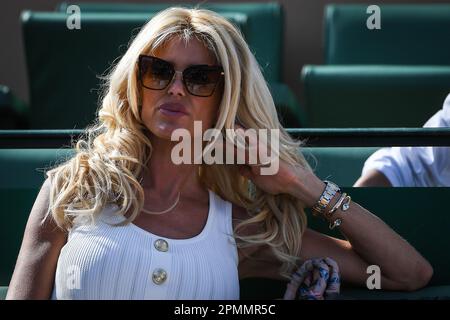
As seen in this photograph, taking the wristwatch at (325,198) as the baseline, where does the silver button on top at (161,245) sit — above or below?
below

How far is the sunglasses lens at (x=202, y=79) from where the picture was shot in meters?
2.16

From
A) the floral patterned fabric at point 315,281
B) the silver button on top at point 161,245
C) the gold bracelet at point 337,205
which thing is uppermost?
the gold bracelet at point 337,205

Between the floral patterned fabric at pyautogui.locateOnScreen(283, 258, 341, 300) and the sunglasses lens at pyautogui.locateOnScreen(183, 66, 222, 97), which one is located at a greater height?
the sunglasses lens at pyautogui.locateOnScreen(183, 66, 222, 97)

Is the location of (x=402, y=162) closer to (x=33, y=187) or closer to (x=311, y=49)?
(x=33, y=187)

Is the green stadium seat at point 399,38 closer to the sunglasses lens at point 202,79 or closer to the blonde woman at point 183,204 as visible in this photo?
the blonde woman at point 183,204

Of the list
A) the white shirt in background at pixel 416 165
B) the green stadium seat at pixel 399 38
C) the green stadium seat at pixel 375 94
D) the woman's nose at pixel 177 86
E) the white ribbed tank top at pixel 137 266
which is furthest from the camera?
the green stadium seat at pixel 399 38

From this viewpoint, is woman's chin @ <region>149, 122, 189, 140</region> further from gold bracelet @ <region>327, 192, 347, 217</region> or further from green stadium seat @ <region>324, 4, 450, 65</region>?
green stadium seat @ <region>324, 4, 450, 65</region>

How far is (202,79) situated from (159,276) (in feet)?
1.57

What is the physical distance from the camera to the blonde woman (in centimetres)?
207

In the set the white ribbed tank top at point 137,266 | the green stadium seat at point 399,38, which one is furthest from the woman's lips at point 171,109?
the green stadium seat at point 399,38

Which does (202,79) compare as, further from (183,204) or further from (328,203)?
(328,203)

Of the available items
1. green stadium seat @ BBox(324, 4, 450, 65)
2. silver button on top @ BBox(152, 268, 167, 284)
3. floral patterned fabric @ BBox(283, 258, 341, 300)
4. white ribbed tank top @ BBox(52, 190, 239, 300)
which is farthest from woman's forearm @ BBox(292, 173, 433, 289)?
green stadium seat @ BBox(324, 4, 450, 65)

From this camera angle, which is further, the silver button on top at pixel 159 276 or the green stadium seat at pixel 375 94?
the green stadium seat at pixel 375 94
